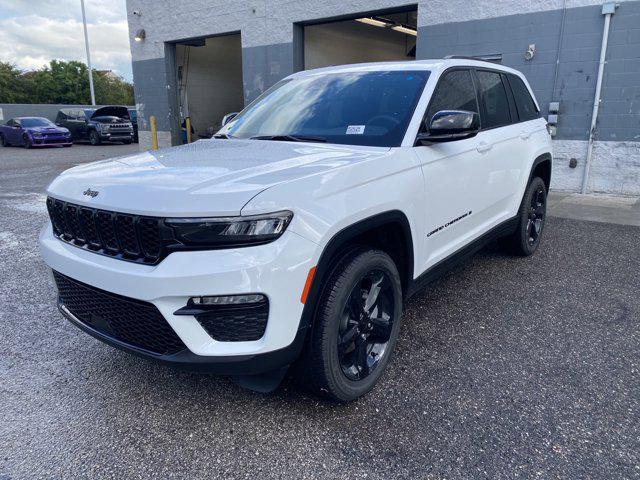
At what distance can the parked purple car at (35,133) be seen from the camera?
70.9ft

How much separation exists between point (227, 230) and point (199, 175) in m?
0.45

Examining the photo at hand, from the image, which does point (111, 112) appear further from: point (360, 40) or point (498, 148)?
point (498, 148)

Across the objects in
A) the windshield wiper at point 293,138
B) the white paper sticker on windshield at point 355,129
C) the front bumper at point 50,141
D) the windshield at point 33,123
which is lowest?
the front bumper at point 50,141

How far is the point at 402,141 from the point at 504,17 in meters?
7.15

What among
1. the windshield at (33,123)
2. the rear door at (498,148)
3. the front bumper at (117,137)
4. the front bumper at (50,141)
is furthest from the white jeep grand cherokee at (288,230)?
the windshield at (33,123)

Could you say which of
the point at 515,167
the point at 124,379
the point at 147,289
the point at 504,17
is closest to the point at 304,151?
the point at 147,289

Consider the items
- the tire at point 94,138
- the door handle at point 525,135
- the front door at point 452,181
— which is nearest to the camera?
the front door at point 452,181

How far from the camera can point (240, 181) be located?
225 cm

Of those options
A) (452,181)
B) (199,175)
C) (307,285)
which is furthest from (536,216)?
(199,175)

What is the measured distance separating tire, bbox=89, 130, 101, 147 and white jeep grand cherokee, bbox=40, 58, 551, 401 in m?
21.9

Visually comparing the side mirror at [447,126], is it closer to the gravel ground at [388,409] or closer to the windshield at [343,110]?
the windshield at [343,110]

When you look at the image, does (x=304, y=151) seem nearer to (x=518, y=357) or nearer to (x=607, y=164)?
(x=518, y=357)

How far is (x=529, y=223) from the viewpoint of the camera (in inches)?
204

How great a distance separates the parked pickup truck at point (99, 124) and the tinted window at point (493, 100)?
70.9 feet
